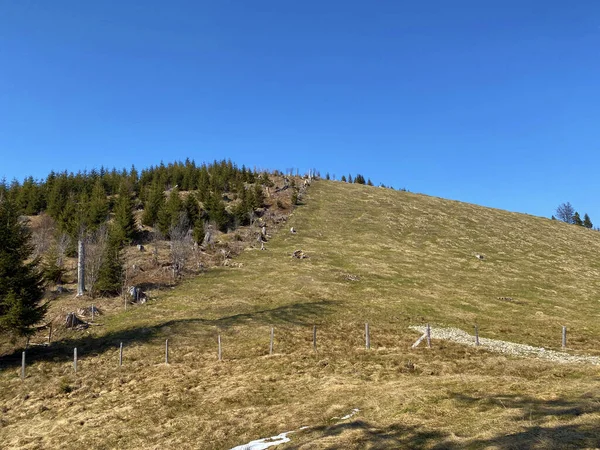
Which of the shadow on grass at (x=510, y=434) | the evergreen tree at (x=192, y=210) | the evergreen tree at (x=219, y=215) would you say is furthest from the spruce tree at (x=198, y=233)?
the shadow on grass at (x=510, y=434)

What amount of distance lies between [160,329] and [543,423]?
28.9 m

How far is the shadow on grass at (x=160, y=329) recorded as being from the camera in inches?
1102

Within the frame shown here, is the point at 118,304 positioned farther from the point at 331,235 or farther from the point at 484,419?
the point at 331,235

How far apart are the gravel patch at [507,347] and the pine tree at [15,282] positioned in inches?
1198

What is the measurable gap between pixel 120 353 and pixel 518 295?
47723 millimetres

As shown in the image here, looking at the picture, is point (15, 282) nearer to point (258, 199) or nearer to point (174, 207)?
point (174, 207)

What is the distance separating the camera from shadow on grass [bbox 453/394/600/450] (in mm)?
10023

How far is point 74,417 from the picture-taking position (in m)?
18.0

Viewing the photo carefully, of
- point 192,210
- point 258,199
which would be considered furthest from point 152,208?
point 258,199

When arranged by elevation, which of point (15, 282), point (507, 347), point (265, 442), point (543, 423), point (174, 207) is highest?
point (174, 207)

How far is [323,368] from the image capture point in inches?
891

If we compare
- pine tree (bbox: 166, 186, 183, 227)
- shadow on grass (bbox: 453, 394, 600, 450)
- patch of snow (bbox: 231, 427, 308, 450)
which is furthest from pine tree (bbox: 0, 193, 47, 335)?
pine tree (bbox: 166, 186, 183, 227)

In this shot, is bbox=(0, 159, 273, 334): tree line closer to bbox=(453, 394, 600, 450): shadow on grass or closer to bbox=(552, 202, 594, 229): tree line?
bbox=(453, 394, 600, 450): shadow on grass

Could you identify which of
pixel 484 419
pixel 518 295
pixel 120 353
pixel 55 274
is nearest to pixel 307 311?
pixel 120 353
